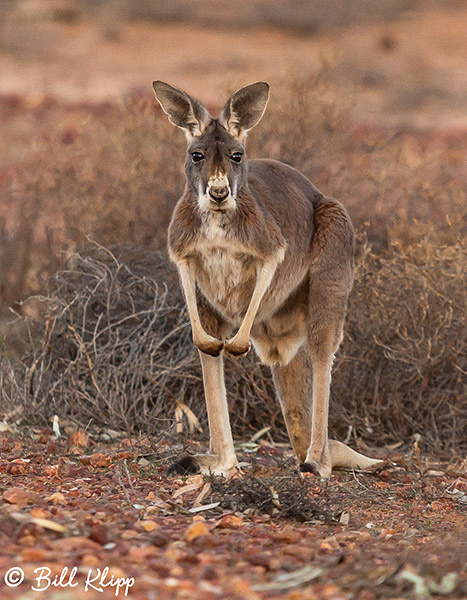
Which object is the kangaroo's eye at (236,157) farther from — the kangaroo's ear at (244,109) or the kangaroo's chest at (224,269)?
the kangaroo's chest at (224,269)

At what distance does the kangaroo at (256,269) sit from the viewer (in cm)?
498

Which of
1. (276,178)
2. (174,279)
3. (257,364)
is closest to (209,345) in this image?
(276,178)

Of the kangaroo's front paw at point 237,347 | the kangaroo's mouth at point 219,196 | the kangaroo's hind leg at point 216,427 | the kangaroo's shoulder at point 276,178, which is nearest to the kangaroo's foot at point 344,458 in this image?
the kangaroo's hind leg at point 216,427

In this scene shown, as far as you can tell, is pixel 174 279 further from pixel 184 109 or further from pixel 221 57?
pixel 221 57

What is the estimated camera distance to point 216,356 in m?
5.11

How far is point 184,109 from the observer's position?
511 cm

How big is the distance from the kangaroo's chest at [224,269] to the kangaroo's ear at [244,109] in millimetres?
556

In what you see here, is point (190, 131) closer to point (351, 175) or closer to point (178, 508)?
point (178, 508)

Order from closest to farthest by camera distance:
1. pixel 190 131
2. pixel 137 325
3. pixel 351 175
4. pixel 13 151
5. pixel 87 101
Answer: pixel 190 131 → pixel 137 325 → pixel 351 175 → pixel 13 151 → pixel 87 101

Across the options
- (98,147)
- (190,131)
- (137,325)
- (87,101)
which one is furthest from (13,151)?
(190,131)

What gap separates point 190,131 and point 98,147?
5392 mm

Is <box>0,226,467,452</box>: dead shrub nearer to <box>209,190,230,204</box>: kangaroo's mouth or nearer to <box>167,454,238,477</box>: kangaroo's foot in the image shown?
<box>167,454,238,477</box>: kangaroo's foot

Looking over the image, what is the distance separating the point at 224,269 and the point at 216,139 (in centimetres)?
67

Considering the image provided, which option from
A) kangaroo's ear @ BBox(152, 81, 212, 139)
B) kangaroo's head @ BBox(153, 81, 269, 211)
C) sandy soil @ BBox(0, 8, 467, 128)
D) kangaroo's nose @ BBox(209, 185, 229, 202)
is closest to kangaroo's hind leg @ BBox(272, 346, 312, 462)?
kangaroo's head @ BBox(153, 81, 269, 211)
